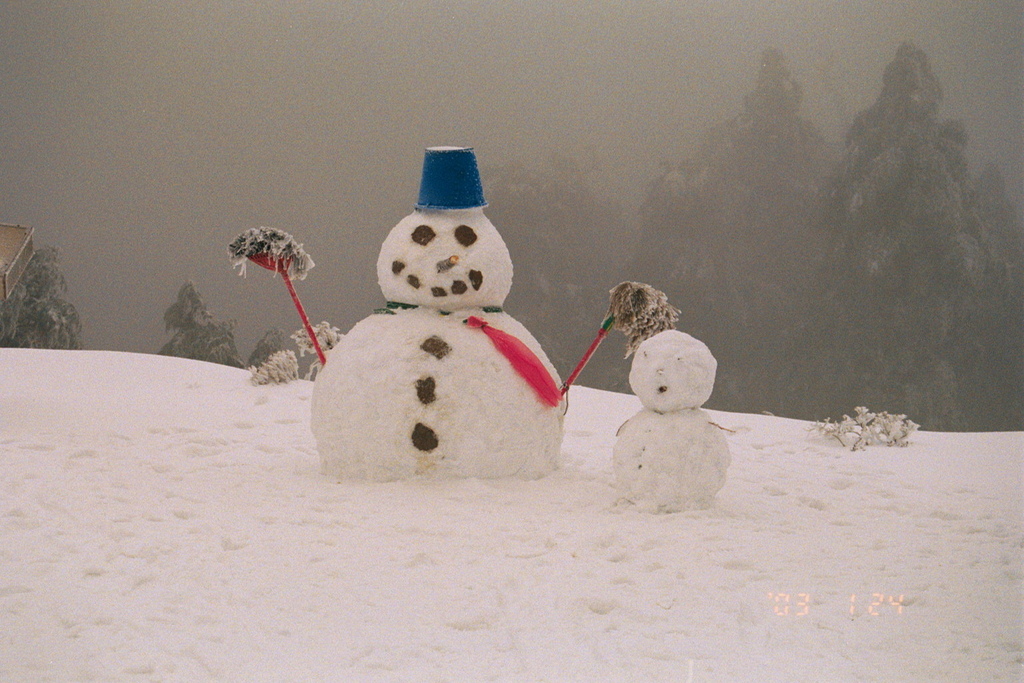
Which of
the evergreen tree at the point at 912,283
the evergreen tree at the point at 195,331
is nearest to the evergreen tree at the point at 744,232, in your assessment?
the evergreen tree at the point at 912,283

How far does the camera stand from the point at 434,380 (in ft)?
12.3

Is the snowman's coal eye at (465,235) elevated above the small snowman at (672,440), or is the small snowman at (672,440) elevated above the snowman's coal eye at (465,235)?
the snowman's coal eye at (465,235)

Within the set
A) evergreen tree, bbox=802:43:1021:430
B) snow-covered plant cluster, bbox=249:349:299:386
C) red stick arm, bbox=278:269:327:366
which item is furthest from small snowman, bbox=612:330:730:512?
evergreen tree, bbox=802:43:1021:430

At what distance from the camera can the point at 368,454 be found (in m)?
3.82

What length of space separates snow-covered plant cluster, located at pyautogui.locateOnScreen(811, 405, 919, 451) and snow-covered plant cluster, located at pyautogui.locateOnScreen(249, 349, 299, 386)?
153 inches

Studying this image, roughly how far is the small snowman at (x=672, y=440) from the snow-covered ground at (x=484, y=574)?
98 mm

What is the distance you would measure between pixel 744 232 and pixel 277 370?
23.3ft

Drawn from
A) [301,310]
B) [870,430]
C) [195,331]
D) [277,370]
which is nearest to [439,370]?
[301,310]

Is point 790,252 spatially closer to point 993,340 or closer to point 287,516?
point 993,340

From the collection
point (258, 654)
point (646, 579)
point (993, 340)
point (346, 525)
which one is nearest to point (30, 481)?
point (346, 525)

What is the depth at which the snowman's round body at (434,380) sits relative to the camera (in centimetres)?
375

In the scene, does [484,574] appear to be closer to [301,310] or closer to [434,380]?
[434,380]

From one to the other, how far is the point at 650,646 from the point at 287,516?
5.20 feet

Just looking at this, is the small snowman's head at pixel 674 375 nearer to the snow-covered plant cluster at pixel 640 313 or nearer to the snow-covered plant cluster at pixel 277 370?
the snow-covered plant cluster at pixel 640 313
